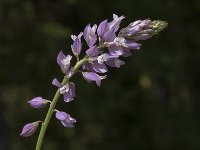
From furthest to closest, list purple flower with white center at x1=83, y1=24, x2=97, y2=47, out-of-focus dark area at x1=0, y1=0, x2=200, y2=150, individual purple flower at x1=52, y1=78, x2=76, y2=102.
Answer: out-of-focus dark area at x1=0, y1=0, x2=200, y2=150 → purple flower with white center at x1=83, y1=24, x2=97, y2=47 → individual purple flower at x1=52, y1=78, x2=76, y2=102

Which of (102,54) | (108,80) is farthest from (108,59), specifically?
(108,80)

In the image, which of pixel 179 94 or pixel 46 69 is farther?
pixel 179 94

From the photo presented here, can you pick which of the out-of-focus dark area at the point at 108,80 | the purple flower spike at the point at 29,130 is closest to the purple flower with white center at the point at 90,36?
the purple flower spike at the point at 29,130

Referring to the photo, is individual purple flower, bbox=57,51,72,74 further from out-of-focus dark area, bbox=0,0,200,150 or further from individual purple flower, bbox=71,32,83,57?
out-of-focus dark area, bbox=0,0,200,150

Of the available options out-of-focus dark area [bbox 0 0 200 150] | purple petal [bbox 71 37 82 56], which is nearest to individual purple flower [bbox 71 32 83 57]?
purple petal [bbox 71 37 82 56]

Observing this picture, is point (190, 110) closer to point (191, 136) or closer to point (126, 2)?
point (191, 136)

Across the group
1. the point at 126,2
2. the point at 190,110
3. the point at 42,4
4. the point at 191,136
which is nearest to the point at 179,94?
the point at 190,110

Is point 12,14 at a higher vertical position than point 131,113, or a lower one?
higher

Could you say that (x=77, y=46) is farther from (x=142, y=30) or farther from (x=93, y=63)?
(x=142, y=30)
